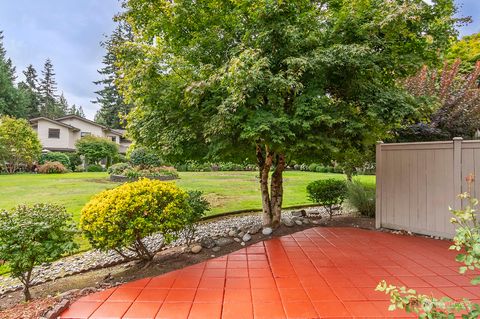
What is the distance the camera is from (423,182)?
526 cm

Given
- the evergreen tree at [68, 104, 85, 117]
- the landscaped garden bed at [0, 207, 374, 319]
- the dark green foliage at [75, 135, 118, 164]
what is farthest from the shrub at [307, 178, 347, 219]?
the evergreen tree at [68, 104, 85, 117]

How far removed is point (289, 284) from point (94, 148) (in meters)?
24.4

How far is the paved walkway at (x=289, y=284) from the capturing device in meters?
2.73

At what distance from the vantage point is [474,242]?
4.77 feet

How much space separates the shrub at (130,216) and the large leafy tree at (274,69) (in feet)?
3.14

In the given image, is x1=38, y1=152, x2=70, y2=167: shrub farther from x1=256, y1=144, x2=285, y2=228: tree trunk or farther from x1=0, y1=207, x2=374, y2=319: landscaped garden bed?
x1=256, y1=144, x2=285, y2=228: tree trunk

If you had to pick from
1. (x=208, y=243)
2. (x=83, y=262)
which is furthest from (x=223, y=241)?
(x=83, y=262)

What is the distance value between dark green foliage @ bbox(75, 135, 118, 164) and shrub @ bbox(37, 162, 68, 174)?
2928mm

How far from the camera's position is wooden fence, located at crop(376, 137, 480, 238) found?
4.86m

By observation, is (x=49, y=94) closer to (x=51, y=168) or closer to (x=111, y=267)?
(x=51, y=168)

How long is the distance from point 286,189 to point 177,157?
Answer: 7895mm

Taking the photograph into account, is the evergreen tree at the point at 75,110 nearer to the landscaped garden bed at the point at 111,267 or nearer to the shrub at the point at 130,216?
the landscaped garden bed at the point at 111,267

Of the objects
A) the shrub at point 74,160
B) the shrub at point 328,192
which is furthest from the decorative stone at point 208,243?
the shrub at point 74,160

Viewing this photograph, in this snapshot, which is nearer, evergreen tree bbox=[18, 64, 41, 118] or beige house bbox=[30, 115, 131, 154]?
beige house bbox=[30, 115, 131, 154]
